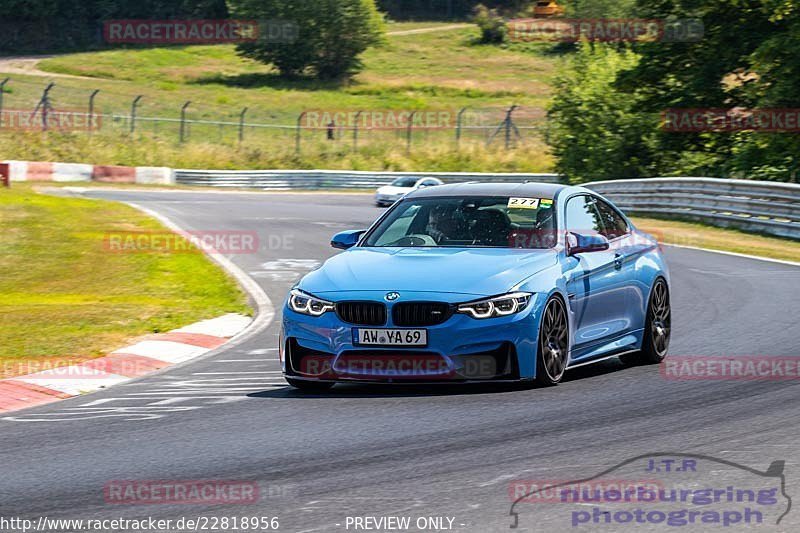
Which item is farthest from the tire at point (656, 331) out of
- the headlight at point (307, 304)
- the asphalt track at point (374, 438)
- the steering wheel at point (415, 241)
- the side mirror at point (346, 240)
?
the headlight at point (307, 304)

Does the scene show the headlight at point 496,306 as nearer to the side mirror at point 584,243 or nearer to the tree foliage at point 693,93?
the side mirror at point 584,243

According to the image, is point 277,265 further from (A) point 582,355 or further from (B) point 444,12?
(B) point 444,12

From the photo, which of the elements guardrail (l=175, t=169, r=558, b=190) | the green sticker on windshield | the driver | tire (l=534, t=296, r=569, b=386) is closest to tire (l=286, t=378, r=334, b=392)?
the driver

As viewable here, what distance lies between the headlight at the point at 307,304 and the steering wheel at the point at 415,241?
3.44ft

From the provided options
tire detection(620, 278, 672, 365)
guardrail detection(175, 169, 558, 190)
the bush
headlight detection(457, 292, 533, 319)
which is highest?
headlight detection(457, 292, 533, 319)

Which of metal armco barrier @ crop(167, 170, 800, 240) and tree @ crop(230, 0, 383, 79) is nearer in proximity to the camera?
metal armco barrier @ crop(167, 170, 800, 240)

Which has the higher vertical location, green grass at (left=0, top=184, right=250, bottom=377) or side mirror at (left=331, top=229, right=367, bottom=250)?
side mirror at (left=331, top=229, right=367, bottom=250)

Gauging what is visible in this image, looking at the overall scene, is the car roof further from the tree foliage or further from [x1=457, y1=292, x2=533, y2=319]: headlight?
the tree foliage

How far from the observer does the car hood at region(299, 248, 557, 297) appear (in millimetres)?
8555

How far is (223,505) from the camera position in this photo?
5.74 meters

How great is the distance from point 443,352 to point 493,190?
193 centimetres

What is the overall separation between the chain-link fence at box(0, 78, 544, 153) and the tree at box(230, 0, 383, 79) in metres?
13.8

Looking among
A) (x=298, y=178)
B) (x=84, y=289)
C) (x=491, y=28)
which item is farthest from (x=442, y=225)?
(x=491, y=28)

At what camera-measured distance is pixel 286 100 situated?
265 ft
